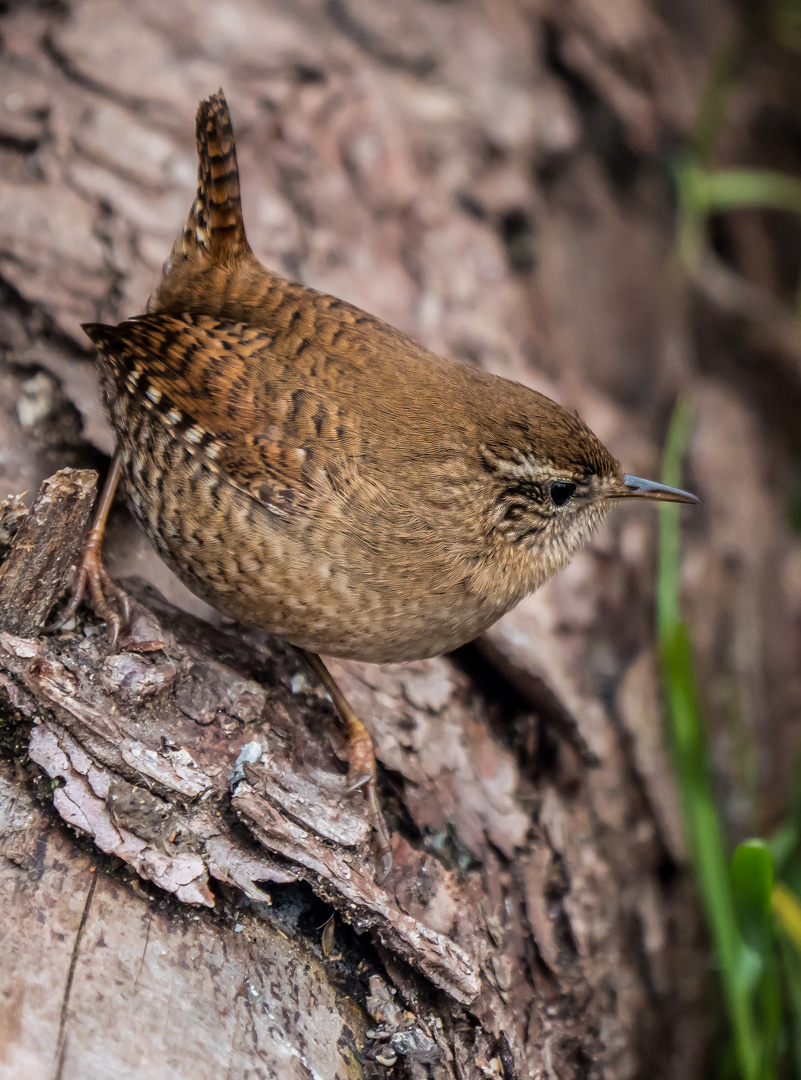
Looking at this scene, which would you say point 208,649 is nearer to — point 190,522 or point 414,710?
point 190,522

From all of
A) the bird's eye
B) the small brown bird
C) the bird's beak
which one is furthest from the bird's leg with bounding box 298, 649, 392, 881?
the bird's beak

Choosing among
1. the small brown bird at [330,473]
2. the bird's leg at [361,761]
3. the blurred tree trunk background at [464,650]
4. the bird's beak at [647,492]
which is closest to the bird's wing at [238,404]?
the small brown bird at [330,473]

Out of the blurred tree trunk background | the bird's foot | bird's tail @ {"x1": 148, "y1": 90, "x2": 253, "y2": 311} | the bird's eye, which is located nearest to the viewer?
the blurred tree trunk background

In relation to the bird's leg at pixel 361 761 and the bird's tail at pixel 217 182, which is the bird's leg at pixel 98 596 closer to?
the bird's leg at pixel 361 761

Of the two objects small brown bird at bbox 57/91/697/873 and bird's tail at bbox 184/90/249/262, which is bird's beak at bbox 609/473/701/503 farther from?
bird's tail at bbox 184/90/249/262

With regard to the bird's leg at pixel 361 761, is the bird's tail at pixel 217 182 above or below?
above

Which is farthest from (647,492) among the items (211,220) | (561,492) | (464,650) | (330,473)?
(211,220)
